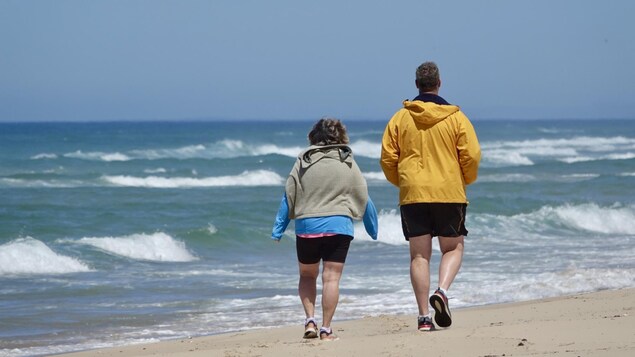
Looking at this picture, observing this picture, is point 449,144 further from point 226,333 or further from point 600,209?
point 600,209

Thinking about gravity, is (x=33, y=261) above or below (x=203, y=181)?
above

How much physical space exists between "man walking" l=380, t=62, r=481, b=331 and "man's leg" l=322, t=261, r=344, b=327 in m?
0.44

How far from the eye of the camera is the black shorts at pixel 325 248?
6.09 meters

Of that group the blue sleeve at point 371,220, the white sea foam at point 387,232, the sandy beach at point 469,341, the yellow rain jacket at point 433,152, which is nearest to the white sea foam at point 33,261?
the white sea foam at point 387,232

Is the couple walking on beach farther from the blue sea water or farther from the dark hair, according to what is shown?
the blue sea water

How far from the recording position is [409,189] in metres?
5.98

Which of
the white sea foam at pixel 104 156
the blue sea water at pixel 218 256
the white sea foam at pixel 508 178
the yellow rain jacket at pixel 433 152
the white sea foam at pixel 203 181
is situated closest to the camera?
the yellow rain jacket at pixel 433 152

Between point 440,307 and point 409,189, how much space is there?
691mm

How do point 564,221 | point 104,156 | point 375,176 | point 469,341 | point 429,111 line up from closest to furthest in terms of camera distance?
point 469,341 → point 429,111 → point 564,221 → point 375,176 → point 104,156

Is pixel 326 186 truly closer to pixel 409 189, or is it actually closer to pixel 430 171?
pixel 409 189

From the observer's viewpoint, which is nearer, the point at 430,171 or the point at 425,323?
the point at 430,171

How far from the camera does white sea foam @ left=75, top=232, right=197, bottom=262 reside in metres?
15.5

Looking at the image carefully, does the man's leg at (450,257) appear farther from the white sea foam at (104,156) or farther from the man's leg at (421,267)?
the white sea foam at (104,156)

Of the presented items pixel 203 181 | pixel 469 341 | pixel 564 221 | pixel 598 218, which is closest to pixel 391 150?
pixel 469 341
